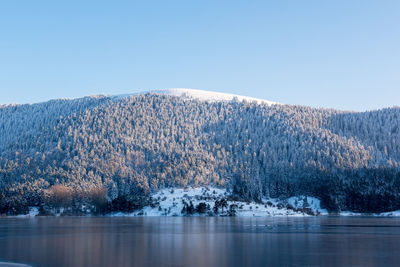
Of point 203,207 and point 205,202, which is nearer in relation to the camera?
point 203,207

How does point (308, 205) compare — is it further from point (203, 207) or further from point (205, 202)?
point (203, 207)

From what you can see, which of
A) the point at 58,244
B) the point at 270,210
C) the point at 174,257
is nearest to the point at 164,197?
the point at 270,210

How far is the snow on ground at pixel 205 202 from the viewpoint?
161250 millimetres

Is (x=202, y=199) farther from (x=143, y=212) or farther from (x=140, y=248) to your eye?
(x=140, y=248)

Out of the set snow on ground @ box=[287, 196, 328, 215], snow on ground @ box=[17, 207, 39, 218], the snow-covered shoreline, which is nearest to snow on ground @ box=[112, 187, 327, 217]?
the snow-covered shoreline

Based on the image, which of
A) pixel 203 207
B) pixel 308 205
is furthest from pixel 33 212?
pixel 308 205

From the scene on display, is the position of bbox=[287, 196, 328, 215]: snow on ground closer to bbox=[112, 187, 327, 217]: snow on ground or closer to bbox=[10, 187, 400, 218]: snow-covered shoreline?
bbox=[10, 187, 400, 218]: snow-covered shoreline

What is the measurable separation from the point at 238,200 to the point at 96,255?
132934mm

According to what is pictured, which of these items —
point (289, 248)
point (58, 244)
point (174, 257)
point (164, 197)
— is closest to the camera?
point (174, 257)

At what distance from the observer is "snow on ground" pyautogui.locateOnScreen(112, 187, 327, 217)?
16125cm

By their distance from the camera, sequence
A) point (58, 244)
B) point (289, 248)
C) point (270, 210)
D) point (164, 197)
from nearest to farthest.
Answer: point (289, 248) → point (58, 244) → point (270, 210) → point (164, 197)

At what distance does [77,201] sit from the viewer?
18288 cm

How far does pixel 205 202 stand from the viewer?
545ft

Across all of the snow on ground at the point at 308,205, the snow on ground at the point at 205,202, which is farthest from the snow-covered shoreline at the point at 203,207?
the snow on ground at the point at 308,205
